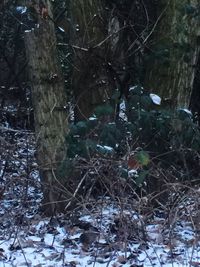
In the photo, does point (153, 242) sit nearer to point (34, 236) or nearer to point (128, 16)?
point (34, 236)

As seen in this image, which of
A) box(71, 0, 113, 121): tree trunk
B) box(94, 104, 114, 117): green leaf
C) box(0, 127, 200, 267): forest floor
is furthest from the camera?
box(71, 0, 113, 121): tree trunk

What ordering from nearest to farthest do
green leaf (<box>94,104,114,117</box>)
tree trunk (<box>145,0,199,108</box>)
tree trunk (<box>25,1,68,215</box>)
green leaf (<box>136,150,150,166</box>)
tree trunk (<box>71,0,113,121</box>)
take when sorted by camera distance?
1. green leaf (<box>136,150,150,166</box>)
2. green leaf (<box>94,104,114,117</box>)
3. tree trunk (<box>25,1,68,215</box>)
4. tree trunk (<box>145,0,199,108</box>)
5. tree trunk (<box>71,0,113,121</box>)

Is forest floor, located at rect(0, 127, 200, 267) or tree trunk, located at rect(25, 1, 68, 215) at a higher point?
tree trunk, located at rect(25, 1, 68, 215)

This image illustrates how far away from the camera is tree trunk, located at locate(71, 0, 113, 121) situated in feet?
29.3

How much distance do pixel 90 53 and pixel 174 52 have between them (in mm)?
1164

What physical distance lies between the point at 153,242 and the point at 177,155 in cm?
123

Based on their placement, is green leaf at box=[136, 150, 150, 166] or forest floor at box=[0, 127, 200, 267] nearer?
green leaf at box=[136, 150, 150, 166]

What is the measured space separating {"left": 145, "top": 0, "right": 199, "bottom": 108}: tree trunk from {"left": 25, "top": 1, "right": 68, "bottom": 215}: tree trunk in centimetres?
134

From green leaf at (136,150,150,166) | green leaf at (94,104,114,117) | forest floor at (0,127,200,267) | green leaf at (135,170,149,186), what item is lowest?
forest floor at (0,127,200,267)

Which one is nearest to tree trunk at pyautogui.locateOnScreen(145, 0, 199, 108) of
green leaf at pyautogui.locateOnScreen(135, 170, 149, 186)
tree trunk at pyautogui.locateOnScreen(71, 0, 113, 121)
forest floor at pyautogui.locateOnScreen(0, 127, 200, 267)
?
tree trunk at pyautogui.locateOnScreen(71, 0, 113, 121)

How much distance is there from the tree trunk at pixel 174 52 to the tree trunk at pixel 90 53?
0.66 m

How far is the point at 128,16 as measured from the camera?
922cm

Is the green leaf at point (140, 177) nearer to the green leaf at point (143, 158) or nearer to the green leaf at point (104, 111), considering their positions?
the green leaf at point (143, 158)

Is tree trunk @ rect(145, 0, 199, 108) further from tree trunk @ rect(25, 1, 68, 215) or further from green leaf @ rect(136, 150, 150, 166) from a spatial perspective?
green leaf @ rect(136, 150, 150, 166)
